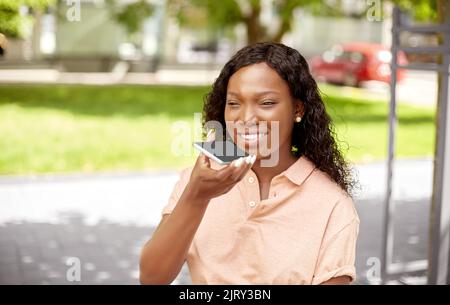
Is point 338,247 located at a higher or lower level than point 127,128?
higher

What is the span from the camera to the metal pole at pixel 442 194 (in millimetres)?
4164

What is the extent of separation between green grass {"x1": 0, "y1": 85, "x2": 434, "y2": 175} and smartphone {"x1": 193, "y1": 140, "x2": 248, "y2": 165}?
5.33 metres

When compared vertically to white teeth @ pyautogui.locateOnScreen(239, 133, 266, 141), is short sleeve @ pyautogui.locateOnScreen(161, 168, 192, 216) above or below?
below

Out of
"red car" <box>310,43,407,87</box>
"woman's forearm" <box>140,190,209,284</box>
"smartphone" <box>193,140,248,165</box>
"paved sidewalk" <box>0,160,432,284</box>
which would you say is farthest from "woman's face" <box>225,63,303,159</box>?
"red car" <box>310,43,407,87</box>

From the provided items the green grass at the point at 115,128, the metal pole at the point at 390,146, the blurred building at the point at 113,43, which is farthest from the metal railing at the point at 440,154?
the blurred building at the point at 113,43

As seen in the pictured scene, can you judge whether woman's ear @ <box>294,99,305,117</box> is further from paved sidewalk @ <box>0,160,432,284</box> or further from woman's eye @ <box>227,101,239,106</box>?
paved sidewalk @ <box>0,160,432,284</box>

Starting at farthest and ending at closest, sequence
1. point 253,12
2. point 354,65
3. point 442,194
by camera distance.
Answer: point 354,65 → point 253,12 → point 442,194

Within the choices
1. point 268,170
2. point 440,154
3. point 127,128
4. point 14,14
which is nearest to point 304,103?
point 268,170

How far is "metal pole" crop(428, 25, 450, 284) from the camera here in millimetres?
4164

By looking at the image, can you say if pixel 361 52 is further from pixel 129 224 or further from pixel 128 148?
pixel 129 224

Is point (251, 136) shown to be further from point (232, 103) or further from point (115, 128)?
point (115, 128)

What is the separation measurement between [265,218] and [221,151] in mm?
272

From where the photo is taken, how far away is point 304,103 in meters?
1.96
